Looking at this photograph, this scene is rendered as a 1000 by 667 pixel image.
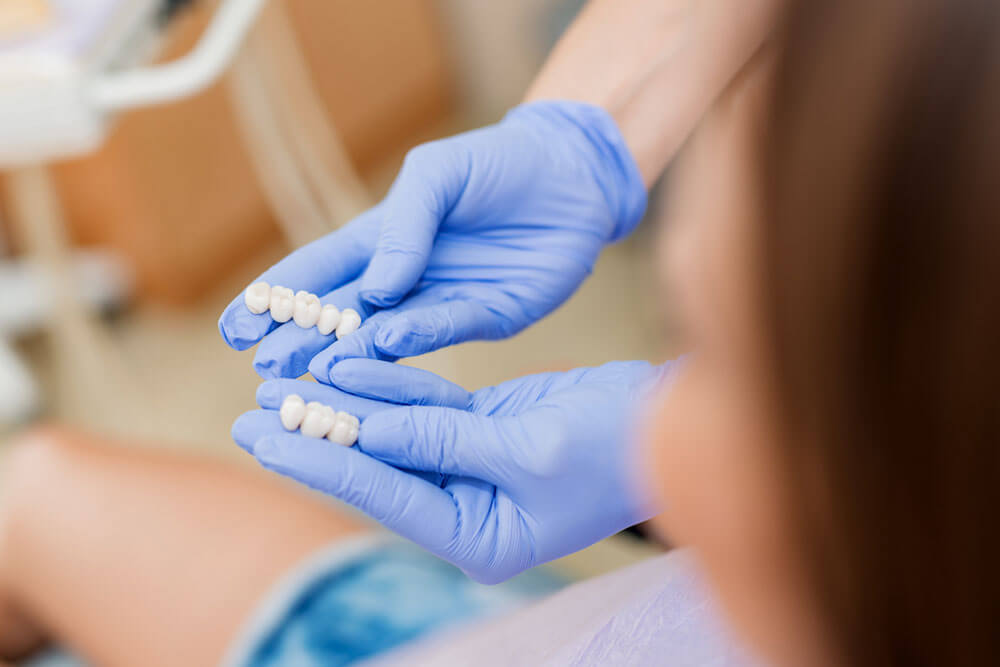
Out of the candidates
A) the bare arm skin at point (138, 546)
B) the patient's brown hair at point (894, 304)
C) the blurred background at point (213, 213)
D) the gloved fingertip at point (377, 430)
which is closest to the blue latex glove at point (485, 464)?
the gloved fingertip at point (377, 430)

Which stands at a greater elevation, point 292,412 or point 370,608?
point 292,412

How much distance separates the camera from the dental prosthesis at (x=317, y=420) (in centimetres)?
46

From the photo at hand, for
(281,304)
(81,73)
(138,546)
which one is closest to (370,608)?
(138,546)

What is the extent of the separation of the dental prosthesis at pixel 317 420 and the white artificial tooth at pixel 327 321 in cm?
6

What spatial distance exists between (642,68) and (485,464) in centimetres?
36

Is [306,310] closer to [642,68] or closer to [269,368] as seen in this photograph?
[269,368]

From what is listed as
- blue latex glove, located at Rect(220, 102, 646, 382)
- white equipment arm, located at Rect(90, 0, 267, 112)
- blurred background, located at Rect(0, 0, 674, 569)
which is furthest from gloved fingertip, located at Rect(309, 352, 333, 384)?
blurred background, located at Rect(0, 0, 674, 569)

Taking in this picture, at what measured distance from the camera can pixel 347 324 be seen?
531 millimetres

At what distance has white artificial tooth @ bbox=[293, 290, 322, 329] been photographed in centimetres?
52

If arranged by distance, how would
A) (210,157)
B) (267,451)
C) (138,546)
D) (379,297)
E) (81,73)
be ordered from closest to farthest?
(267,451) → (379,297) → (138,546) → (81,73) → (210,157)

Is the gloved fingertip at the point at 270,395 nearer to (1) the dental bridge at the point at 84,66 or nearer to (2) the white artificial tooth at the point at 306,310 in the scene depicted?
(2) the white artificial tooth at the point at 306,310

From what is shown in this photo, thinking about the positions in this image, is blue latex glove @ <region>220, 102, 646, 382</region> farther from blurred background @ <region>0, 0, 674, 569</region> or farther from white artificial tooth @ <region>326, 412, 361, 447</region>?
blurred background @ <region>0, 0, 674, 569</region>

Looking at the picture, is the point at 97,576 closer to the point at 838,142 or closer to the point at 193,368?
the point at 838,142

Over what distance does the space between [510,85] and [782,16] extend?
1.88 m
